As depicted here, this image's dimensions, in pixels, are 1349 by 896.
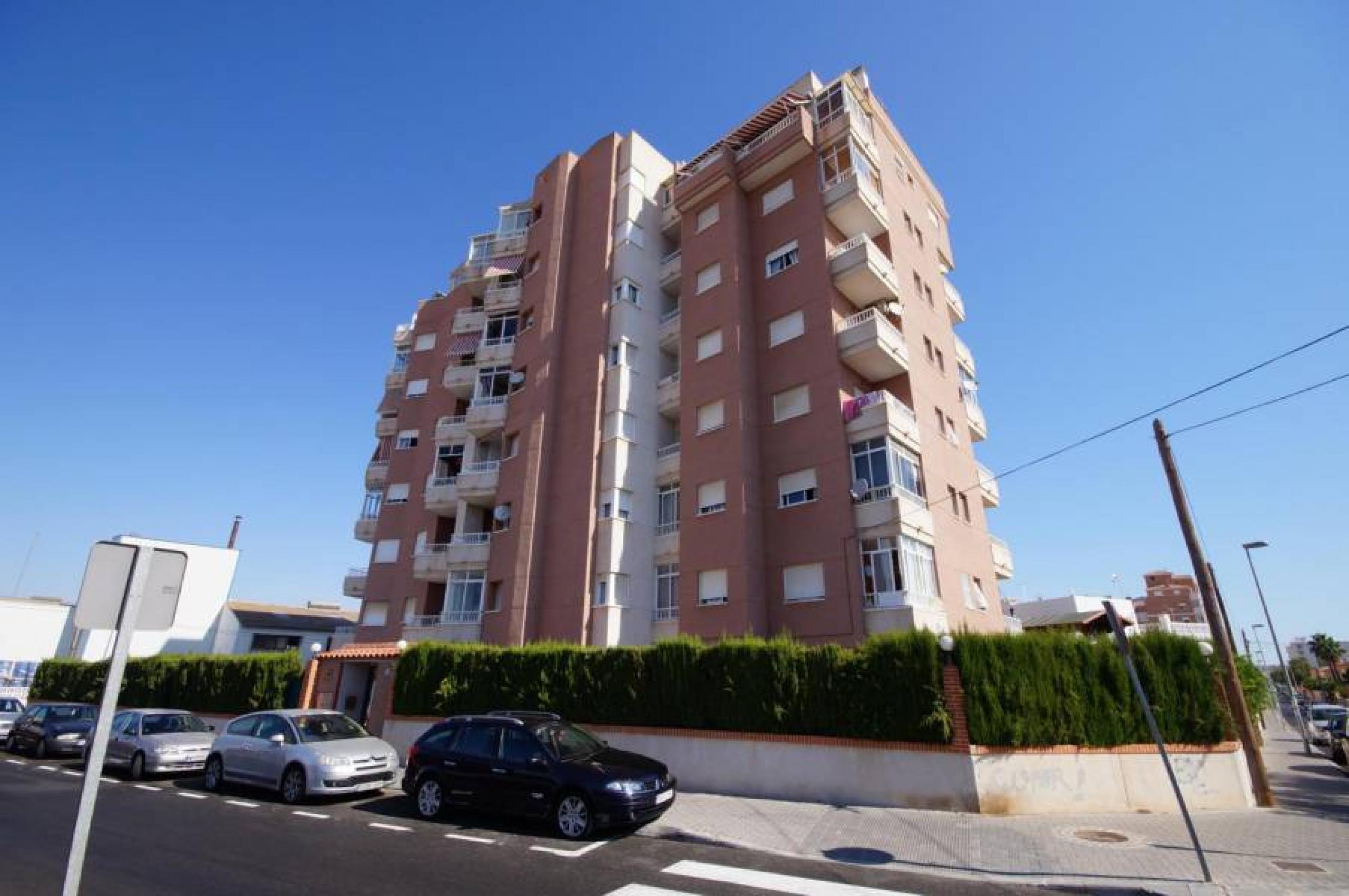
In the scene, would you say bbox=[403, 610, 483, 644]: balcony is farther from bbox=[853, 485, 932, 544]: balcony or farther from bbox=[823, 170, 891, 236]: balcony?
bbox=[823, 170, 891, 236]: balcony

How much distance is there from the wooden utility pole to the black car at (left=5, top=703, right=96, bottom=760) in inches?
1113

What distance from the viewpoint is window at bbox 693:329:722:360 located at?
23281mm

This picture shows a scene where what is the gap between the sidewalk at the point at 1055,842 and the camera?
743cm

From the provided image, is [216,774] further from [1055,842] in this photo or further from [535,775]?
[1055,842]

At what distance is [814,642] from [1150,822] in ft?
30.4

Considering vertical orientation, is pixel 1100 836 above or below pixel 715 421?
below

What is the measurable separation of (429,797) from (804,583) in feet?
40.2

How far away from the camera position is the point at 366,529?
3278cm

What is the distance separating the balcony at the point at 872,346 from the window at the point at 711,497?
600 cm

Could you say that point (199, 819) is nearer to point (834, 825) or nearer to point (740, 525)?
point (834, 825)

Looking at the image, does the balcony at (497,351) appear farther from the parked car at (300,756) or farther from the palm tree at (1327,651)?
the palm tree at (1327,651)

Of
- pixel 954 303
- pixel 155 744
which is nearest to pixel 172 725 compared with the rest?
pixel 155 744

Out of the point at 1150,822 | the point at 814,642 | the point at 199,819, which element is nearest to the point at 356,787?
the point at 199,819

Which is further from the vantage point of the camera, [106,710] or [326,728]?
[326,728]
